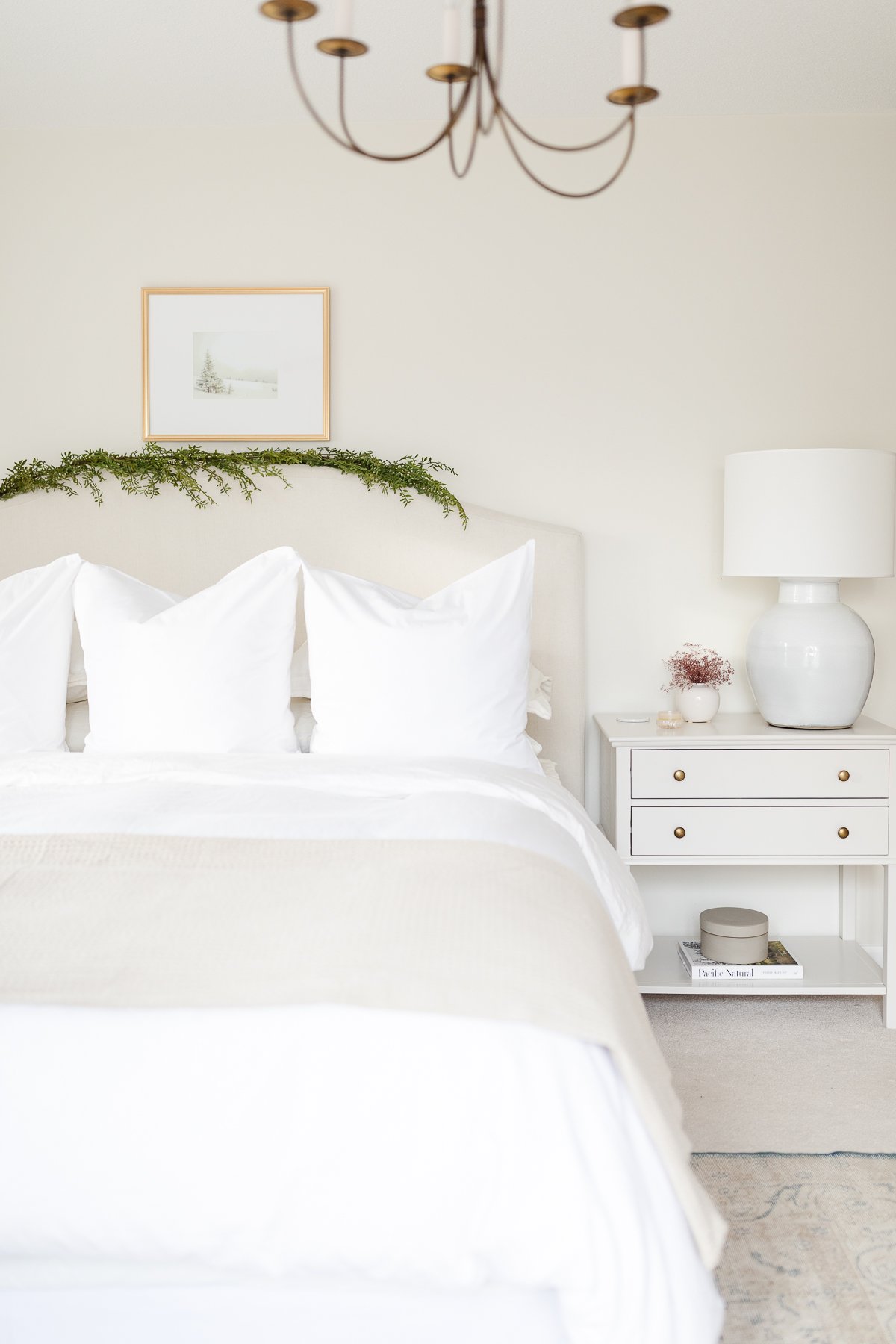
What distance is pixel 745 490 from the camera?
9.53 ft

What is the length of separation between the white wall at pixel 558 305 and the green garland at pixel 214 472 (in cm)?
8

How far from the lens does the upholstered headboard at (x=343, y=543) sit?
3145 millimetres

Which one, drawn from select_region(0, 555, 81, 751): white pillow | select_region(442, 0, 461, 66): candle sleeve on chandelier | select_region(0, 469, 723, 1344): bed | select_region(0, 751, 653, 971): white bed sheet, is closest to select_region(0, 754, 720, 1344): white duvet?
select_region(0, 469, 723, 1344): bed

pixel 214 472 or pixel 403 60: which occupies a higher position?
pixel 403 60

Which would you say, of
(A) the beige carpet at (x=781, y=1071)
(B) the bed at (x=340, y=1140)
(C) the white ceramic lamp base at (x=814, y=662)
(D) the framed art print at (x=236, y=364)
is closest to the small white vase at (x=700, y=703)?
(C) the white ceramic lamp base at (x=814, y=662)

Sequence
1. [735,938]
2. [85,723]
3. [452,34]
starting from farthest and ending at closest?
[735,938] < [85,723] < [452,34]

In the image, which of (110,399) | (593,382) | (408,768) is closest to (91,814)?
(408,768)

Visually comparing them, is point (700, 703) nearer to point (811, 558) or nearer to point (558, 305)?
point (811, 558)

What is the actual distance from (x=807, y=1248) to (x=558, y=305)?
8.17 ft

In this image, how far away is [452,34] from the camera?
1628mm

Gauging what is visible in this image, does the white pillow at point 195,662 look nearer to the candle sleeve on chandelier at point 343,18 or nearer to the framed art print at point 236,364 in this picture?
the framed art print at point 236,364

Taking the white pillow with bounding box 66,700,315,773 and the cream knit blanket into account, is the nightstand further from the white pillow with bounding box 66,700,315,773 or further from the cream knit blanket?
the cream knit blanket

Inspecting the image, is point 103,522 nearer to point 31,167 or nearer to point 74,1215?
point 31,167

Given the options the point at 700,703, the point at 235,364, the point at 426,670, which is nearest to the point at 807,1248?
the point at 426,670
